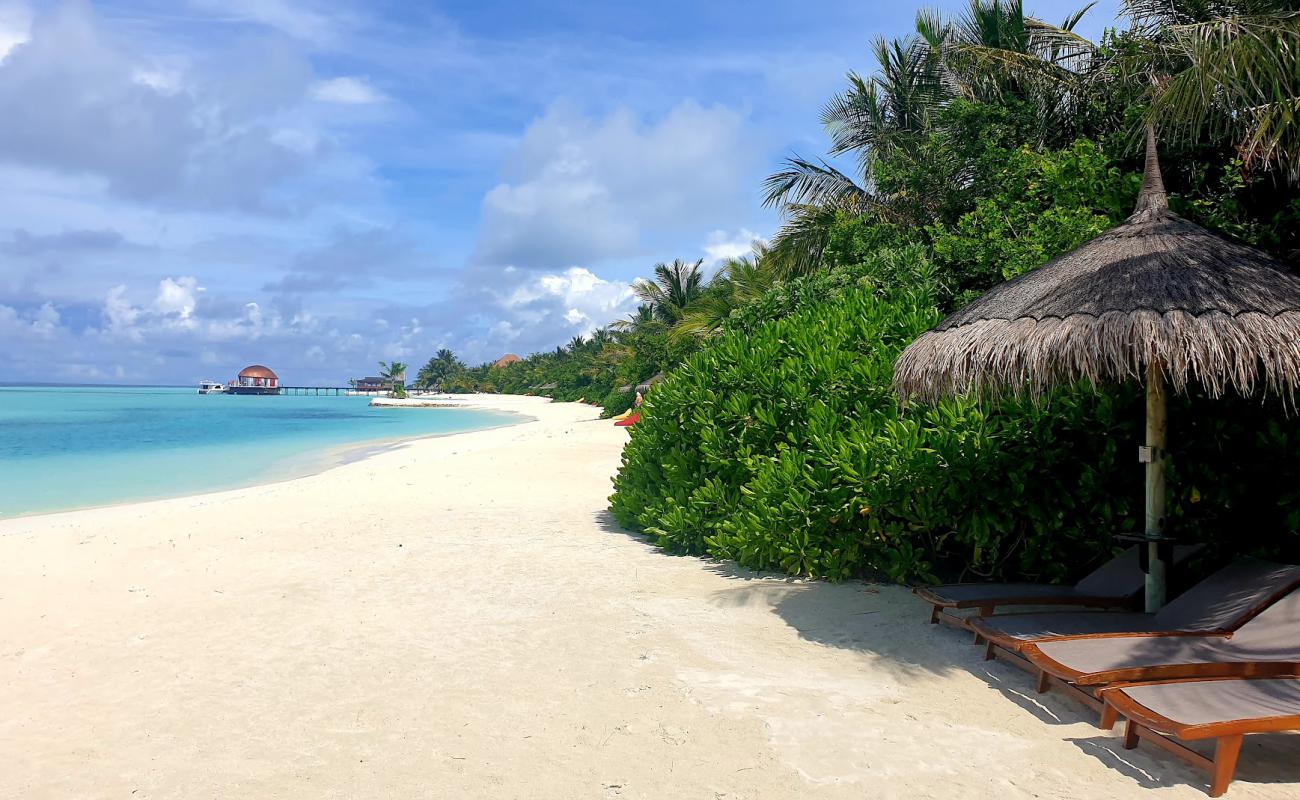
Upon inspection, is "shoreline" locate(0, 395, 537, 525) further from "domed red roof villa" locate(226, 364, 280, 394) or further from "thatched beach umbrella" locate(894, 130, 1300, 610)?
"domed red roof villa" locate(226, 364, 280, 394)

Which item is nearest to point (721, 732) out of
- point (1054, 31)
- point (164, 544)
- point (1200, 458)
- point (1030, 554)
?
point (1030, 554)

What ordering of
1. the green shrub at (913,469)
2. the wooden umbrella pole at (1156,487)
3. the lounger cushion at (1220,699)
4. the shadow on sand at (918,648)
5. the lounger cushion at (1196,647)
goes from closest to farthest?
the lounger cushion at (1220,699)
the shadow on sand at (918,648)
the lounger cushion at (1196,647)
the wooden umbrella pole at (1156,487)
the green shrub at (913,469)

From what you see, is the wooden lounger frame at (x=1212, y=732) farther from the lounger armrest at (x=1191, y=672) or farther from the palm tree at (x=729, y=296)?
the palm tree at (x=729, y=296)

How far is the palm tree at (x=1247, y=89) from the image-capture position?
585cm

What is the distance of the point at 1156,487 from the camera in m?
4.86

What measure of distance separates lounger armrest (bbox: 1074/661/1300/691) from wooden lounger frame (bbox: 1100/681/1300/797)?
0.24 meters

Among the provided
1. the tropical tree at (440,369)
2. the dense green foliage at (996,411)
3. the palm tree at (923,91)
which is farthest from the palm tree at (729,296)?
the tropical tree at (440,369)

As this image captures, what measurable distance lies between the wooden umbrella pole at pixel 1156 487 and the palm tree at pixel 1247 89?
2.19m

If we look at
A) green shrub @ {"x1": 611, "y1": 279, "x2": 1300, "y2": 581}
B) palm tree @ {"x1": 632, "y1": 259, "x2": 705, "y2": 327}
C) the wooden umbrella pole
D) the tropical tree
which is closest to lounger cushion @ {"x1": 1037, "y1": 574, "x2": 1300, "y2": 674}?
the wooden umbrella pole

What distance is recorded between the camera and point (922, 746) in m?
3.74

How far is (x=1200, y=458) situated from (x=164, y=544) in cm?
932

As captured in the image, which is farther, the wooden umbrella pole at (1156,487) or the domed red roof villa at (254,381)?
the domed red roof villa at (254,381)

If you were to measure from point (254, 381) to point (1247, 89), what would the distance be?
150 m

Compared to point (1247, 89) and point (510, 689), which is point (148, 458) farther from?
point (1247, 89)
